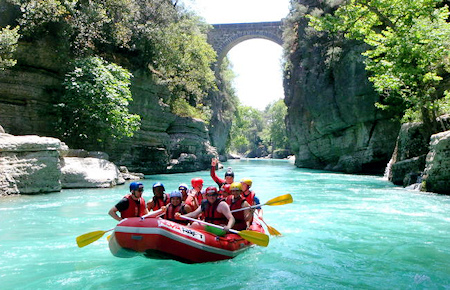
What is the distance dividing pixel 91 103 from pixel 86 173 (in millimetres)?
2836

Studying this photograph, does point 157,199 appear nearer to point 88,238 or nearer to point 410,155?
point 88,238

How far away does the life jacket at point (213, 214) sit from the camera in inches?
208

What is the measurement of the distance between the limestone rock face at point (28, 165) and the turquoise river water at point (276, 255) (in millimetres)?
1203

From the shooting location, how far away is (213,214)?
17.4ft

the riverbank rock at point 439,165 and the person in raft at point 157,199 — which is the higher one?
the riverbank rock at point 439,165

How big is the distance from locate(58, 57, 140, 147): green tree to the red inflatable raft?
10.1 meters

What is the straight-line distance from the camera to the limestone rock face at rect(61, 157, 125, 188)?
39.7 feet

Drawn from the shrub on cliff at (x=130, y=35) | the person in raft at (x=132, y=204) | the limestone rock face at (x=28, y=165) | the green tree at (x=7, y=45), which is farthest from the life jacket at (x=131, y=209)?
the shrub on cliff at (x=130, y=35)

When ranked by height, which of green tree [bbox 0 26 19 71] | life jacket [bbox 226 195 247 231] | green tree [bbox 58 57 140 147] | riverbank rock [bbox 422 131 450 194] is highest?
green tree [bbox 0 26 19 71]

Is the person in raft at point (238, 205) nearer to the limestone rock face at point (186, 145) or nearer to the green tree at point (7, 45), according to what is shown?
the green tree at point (7, 45)

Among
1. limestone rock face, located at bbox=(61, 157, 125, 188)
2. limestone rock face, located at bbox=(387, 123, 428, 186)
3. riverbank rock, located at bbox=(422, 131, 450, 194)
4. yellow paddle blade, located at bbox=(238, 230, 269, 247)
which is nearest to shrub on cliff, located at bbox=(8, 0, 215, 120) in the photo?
limestone rock face, located at bbox=(61, 157, 125, 188)

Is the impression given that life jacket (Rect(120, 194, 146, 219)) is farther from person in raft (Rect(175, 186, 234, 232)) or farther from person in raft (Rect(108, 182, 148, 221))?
person in raft (Rect(175, 186, 234, 232))

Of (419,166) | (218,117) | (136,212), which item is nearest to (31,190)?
(136,212)

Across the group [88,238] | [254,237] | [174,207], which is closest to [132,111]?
[174,207]
